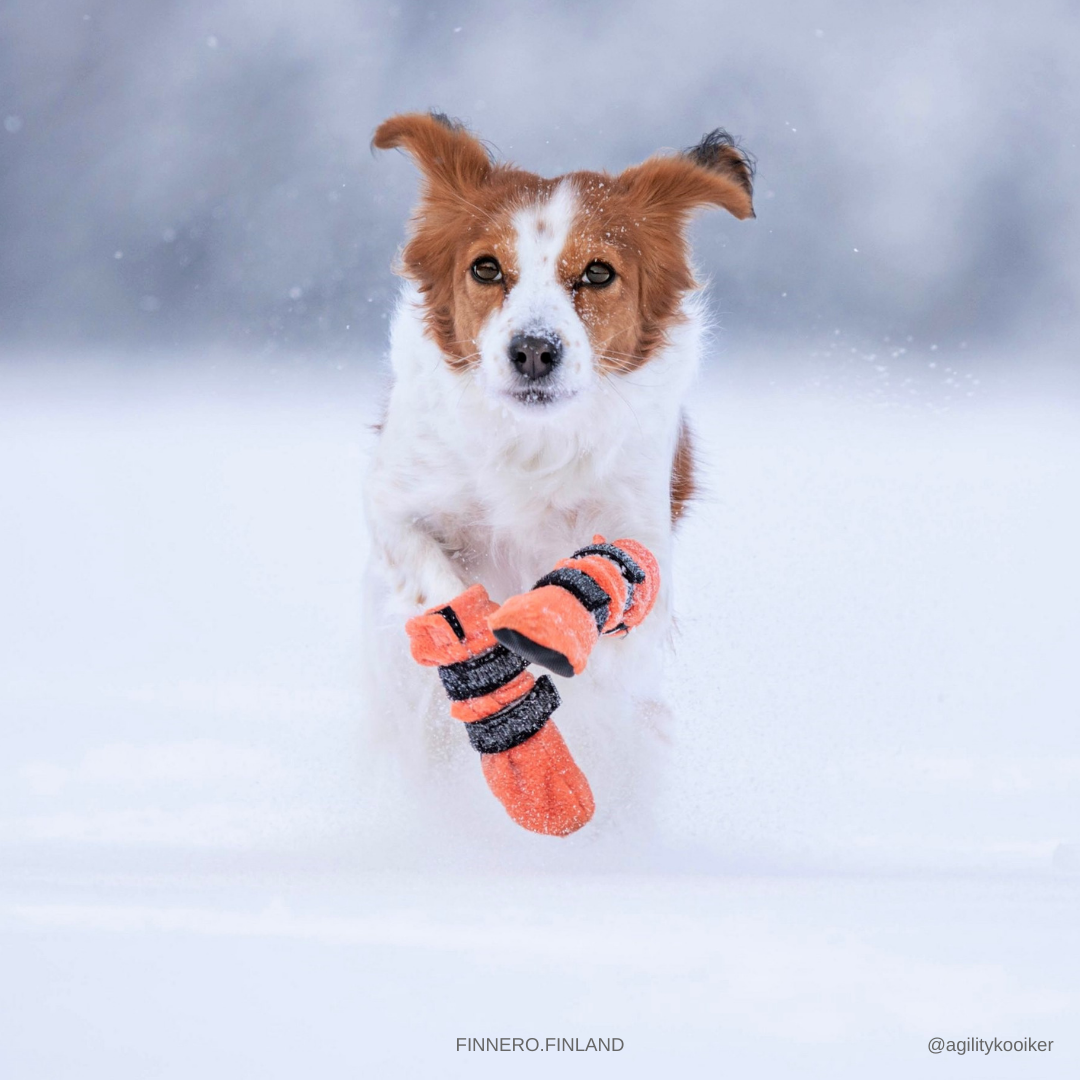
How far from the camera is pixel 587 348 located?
2354 mm

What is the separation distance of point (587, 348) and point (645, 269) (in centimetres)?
35

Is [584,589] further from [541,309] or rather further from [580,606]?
Answer: [541,309]

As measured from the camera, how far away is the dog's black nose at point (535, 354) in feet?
7.38

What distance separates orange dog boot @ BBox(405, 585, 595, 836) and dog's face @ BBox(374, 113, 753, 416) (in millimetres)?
461

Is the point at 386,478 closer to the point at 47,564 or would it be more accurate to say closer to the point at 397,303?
the point at 397,303

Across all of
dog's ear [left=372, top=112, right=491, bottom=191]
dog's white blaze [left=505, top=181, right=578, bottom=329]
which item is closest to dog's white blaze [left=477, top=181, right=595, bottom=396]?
dog's white blaze [left=505, top=181, right=578, bottom=329]

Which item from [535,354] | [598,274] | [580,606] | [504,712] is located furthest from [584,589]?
[598,274]

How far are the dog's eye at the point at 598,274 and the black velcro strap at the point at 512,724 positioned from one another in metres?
0.84

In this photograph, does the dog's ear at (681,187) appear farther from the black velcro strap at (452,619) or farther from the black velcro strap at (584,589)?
the black velcro strap at (452,619)

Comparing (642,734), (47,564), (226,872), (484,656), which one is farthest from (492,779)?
(47,564)

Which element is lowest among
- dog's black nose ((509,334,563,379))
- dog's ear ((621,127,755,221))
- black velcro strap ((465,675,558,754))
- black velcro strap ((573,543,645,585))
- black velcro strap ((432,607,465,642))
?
black velcro strap ((465,675,558,754))

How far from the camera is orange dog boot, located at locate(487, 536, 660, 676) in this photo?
2.03 m

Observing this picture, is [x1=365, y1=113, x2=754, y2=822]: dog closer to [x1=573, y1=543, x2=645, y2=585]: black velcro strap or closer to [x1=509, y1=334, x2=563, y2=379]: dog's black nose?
[x1=509, y1=334, x2=563, y2=379]: dog's black nose

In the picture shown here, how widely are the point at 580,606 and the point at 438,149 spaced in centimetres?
122
